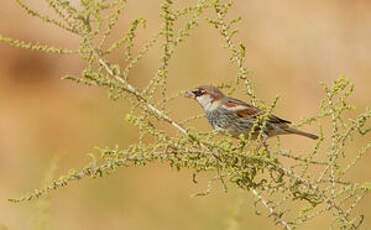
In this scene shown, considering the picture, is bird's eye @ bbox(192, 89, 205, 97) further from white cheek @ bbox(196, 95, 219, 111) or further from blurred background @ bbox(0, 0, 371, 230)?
blurred background @ bbox(0, 0, 371, 230)

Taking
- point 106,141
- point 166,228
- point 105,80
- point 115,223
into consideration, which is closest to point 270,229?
point 166,228

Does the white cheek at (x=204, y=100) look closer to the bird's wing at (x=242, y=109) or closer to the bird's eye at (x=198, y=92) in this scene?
the bird's eye at (x=198, y=92)

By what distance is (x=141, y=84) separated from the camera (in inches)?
450

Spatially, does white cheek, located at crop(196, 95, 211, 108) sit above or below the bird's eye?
below

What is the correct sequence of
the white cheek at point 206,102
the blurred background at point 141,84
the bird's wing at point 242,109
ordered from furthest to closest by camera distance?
the blurred background at point 141,84
the white cheek at point 206,102
the bird's wing at point 242,109

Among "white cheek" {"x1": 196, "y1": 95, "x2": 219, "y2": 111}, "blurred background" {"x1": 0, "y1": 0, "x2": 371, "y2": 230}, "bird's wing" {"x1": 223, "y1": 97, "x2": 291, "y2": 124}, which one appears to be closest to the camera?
"bird's wing" {"x1": 223, "y1": 97, "x2": 291, "y2": 124}

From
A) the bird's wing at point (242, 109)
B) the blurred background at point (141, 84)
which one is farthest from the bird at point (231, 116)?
the blurred background at point (141, 84)

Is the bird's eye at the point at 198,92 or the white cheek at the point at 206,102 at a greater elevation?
the bird's eye at the point at 198,92

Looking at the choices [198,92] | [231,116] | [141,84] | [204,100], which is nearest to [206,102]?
[204,100]

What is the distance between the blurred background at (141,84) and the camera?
9.17m

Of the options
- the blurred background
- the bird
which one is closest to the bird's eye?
the bird

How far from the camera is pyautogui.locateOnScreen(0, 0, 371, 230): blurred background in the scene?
361 inches

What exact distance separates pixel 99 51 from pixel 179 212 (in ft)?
19.6

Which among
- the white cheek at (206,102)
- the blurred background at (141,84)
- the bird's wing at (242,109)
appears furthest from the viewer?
the blurred background at (141,84)
